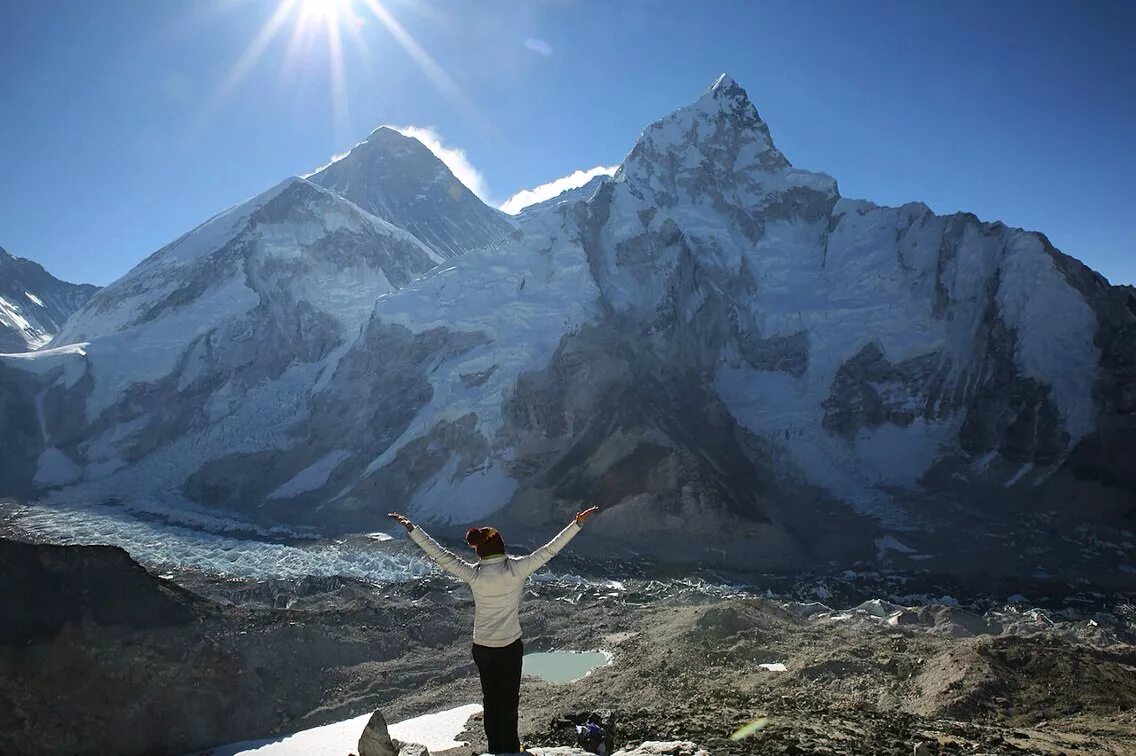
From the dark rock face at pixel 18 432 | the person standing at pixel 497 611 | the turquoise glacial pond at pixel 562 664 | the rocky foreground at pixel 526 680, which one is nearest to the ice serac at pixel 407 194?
the dark rock face at pixel 18 432

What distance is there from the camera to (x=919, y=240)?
10106 centimetres

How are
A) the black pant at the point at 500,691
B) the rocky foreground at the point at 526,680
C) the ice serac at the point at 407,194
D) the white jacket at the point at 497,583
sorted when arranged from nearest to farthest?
the white jacket at the point at 497,583
the black pant at the point at 500,691
the rocky foreground at the point at 526,680
the ice serac at the point at 407,194

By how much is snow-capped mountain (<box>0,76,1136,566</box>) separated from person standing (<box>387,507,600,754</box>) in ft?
191

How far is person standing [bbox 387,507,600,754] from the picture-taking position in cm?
825

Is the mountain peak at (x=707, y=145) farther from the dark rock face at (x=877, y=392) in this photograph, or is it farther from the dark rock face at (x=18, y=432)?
the dark rock face at (x=18, y=432)

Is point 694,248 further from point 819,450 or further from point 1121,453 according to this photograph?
point 1121,453

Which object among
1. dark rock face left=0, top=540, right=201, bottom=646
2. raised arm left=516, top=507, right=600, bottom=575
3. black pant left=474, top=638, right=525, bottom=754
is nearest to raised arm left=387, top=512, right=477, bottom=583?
raised arm left=516, top=507, right=600, bottom=575

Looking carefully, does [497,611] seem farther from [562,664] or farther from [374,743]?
[562,664]

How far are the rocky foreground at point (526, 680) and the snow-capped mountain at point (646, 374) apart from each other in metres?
36.8

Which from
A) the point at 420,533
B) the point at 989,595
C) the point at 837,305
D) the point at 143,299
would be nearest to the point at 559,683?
the point at 420,533

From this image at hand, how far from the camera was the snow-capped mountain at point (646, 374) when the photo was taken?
75000 millimetres

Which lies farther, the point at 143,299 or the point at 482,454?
the point at 143,299

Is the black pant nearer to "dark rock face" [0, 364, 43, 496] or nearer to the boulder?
the boulder

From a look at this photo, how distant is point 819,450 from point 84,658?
79.1 m
